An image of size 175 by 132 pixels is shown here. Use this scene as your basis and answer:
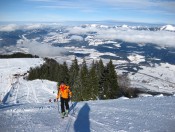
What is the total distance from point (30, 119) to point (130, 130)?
652 centimetres

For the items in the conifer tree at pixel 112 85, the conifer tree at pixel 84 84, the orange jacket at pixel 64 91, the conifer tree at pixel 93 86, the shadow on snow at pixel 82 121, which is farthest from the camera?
the conifer tree at pixel 84 84

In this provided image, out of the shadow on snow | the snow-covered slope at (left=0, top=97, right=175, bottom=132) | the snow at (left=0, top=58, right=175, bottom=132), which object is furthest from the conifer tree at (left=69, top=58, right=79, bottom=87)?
the shadow on snow

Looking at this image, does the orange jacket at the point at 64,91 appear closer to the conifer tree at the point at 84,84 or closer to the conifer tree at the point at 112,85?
the conifer tree at the point at 112,85

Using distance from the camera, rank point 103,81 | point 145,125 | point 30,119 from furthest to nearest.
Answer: point 103,81, point 30,119, point 145,125

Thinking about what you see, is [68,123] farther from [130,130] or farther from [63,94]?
[130,130]

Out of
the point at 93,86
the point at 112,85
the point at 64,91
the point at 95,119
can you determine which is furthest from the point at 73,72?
the point at 95,119

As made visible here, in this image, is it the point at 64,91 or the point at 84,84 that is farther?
the point at 84,84

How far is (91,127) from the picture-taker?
14234mm

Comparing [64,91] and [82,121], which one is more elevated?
[64,91]

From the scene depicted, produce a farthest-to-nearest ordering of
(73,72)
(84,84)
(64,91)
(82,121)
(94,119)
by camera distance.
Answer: (73,72) < (84,84) < (64,91) < (94,119) < (82,121)

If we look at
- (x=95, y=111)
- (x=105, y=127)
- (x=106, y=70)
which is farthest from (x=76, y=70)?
(x=105, y=127)

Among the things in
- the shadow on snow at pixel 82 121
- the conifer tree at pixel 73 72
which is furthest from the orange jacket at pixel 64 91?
the conifer tree at pixel 73 72

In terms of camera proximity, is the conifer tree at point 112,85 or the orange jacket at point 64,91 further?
the conifer tree at point 112,85

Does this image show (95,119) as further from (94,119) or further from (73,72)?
(73,72)
